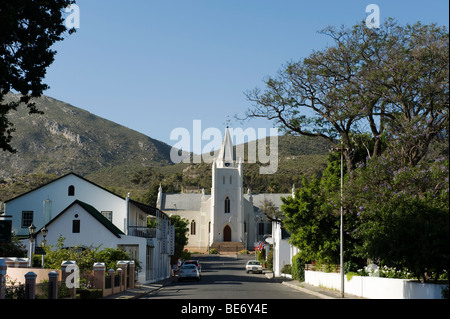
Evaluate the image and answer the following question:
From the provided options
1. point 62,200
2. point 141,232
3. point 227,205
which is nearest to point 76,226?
point 62,200

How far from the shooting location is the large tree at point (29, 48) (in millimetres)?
20906

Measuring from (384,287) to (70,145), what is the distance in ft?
402

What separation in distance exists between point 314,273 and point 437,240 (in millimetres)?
20658

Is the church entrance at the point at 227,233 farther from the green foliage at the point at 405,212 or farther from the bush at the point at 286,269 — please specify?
the green foliage at the point at 405,212

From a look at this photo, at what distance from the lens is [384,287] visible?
24781mm

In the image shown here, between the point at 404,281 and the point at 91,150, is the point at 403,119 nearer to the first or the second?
the point at 404,281

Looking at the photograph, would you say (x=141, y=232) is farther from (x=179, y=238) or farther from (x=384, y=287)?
(x=179, y=238)

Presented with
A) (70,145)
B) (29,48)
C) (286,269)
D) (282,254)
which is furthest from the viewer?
(70,145)

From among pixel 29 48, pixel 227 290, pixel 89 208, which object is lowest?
pixel 227 290

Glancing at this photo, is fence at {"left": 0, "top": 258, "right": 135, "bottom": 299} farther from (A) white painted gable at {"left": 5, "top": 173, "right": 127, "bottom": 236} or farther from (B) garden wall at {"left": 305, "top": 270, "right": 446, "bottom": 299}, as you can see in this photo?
(B) garden wall at {"left": 305, "top": 270, "right": 446, "bottom": 299}

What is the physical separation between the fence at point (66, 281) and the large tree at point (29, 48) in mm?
5371

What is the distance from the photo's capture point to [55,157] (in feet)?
436

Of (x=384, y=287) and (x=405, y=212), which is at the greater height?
(x=405, y=212)

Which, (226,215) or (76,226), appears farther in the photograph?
(226,215)
